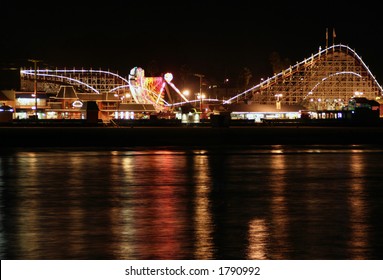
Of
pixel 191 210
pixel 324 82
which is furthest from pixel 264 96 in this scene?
pixel 191 210

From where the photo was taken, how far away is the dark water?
8.70 meters

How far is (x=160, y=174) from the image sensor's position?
58.3 ft

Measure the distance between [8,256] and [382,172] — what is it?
12139 mm

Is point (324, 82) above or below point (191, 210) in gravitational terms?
above

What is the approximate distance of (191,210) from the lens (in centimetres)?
1172

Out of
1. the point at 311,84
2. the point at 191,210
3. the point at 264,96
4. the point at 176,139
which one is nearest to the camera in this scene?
the point at 191,210

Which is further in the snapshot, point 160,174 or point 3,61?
point 3,61

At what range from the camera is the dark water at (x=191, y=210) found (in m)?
8.70

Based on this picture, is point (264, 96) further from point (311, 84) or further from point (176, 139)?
point (176, 139)

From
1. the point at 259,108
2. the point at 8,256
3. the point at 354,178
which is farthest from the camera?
the point at 259,108

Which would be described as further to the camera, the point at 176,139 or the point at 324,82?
the point at 324,82

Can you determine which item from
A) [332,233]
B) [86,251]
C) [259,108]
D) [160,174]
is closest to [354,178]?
[160,174]

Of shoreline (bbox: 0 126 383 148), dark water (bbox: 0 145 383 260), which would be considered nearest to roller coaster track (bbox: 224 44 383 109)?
shoreline (bbox: 0 126 383 148)

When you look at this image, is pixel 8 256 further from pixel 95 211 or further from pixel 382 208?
pixel 382 208
